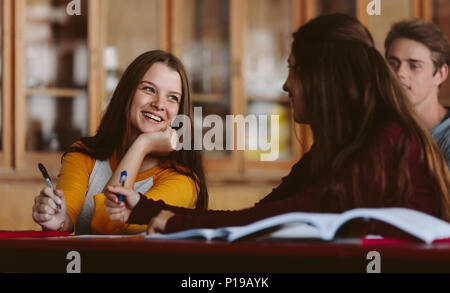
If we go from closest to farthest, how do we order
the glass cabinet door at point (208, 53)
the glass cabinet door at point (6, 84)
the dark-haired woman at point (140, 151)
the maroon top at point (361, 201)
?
1. the maroon top at point (361, 201)
2. the dark-haired woman at point (140, 151)
3. the glass cabinet door at point (6, 84)
4. the glass cabinet door at point (208, 53)

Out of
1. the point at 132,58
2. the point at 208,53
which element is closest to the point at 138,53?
the point at 132,58

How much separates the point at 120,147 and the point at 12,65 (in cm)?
169

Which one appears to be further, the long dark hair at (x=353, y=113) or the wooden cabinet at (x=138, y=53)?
the wooden cabinet at (x=138, y=53)

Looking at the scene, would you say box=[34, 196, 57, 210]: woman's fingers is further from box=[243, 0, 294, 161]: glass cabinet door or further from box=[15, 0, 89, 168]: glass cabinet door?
box=[243, 0, 294, 161]: glass cabinet door

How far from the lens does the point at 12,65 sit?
9.85 feet

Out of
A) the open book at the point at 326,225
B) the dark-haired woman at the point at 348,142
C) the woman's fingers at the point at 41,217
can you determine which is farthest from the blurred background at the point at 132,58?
the open book at the point at 326,225

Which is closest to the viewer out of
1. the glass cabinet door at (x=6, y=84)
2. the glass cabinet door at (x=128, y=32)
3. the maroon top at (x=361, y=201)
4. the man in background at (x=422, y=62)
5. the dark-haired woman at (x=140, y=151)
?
the maroon top at (x=361, y=201)

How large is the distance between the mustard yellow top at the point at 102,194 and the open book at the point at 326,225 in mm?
526

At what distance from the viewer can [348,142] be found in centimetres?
90

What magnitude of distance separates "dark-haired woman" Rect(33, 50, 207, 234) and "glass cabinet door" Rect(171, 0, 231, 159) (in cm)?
168

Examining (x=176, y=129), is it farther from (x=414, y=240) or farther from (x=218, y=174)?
(x=218, y=174)

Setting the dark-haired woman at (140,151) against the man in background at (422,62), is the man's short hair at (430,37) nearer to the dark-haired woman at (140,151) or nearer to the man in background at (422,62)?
the man in background at (422,62)

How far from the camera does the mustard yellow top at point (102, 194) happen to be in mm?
1266
